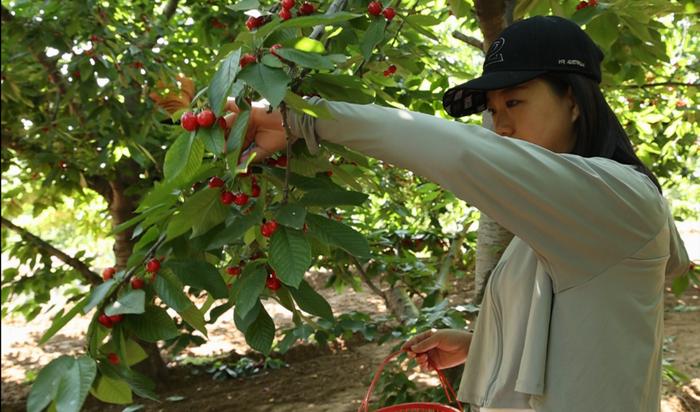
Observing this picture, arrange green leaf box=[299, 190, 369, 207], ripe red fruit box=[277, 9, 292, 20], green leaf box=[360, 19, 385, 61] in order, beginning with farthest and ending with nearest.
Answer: green leaf box=[360, 19, 385, 61], ripe red fruit box=[277, 9, 292, 20], green leaf box=[299, 190, 369, 207]

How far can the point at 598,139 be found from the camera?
120 cm

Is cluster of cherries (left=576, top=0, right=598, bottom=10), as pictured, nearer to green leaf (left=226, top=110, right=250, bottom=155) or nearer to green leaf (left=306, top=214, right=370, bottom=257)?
green leaf (left=306, top=214, right=370, bottom=257)

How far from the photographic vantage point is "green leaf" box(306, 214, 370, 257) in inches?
49.4

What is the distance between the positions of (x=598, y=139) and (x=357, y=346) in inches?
174

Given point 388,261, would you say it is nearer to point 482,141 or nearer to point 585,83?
point 585,83

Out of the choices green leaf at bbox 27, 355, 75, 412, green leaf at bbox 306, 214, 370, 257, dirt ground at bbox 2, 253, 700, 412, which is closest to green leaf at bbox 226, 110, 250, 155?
green leaf at bbox 306, 214, 370, 257

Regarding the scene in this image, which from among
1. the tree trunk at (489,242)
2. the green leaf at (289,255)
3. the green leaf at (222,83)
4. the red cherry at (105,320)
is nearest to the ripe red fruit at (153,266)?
the red cherry at (105,320)

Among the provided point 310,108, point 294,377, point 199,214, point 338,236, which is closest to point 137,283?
point 199,214

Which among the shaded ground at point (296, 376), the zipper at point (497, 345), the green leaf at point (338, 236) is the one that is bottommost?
the shaded ground at point (296, 376)

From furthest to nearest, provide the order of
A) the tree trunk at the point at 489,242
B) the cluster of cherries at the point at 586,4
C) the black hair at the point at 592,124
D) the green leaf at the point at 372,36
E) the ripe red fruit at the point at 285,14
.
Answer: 1. the tree trunk at the point at 489,242
2. the cluster of cherries at the point at 586,4
3. the green leaf at the point at 372,36
4. the ripe red fruit at the point at 285,14
5. the black hair at the point at 592,124

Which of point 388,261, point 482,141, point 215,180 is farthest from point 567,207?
point 388,261

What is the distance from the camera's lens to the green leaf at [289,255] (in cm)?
116

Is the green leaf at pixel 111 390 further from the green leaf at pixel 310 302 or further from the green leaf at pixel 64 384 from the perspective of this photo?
the green leaf at pixel 310 302

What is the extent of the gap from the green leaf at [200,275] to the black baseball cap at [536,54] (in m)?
0.59
